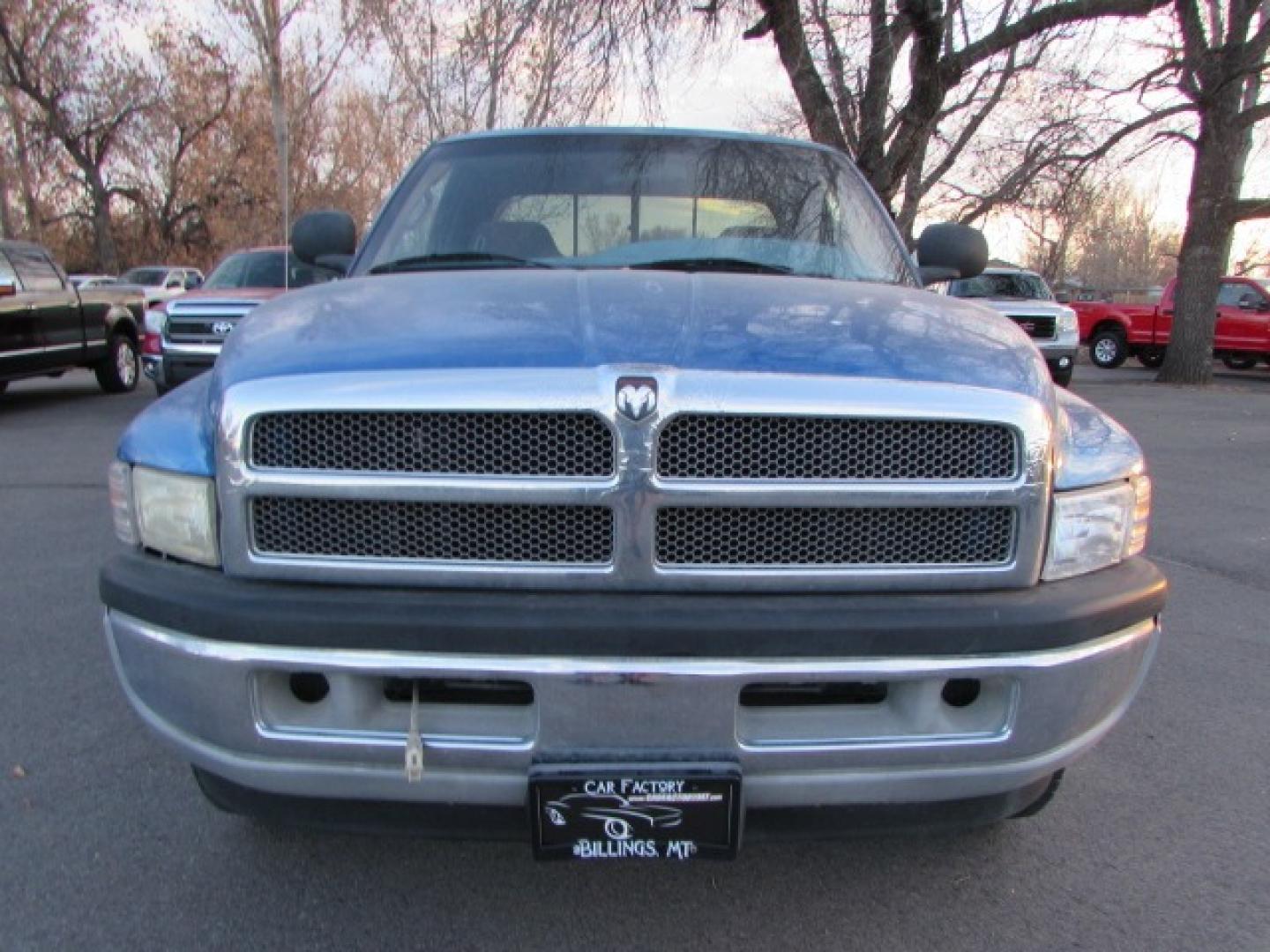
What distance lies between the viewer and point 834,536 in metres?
1.86

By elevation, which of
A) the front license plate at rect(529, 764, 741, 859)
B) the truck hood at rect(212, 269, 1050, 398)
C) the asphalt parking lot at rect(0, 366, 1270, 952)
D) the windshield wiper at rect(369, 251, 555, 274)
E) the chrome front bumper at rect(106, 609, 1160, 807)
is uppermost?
the windshield wiper at rect(369, 251, 555, 274)

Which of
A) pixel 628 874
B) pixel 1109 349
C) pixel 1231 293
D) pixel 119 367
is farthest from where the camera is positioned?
pixel 1109 349

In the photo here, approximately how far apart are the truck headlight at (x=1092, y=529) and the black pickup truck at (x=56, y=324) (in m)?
10.3

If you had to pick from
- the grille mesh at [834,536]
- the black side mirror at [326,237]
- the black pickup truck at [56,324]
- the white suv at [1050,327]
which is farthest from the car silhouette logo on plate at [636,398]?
the white suv at [1050,327]

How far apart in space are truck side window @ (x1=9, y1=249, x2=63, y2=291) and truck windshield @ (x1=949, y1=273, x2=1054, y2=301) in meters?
13.2

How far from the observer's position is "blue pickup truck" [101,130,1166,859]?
1.74 m

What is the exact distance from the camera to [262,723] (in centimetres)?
179

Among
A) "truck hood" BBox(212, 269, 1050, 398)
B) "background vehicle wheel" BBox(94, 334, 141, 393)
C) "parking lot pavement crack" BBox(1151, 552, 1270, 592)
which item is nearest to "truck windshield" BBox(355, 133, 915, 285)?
"truck hood" BBox(212, 269, 1050, 398)

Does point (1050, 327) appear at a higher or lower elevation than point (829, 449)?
lower

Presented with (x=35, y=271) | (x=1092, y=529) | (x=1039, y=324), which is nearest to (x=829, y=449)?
(x=1092, y=529)

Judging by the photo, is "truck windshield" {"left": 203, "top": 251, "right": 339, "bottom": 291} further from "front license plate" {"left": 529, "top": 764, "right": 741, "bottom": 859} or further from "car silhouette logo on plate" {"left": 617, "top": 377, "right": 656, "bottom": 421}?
"front license plate" {"left": 529, "top": 764, "right": 741, "bottom": 859}

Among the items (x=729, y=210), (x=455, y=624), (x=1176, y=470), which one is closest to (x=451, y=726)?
(x=455, y=624)

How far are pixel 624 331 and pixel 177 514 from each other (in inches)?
38.5

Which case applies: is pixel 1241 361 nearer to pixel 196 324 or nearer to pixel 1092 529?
pixel 196 324
